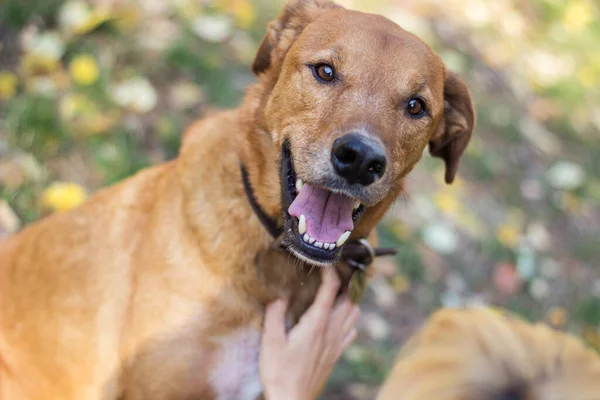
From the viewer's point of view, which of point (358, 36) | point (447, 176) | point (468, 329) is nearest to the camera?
point (468, 329)

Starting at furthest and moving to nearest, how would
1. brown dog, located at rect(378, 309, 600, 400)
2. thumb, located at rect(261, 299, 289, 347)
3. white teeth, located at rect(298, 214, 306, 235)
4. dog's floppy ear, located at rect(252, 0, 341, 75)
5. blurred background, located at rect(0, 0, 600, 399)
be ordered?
blurred background, located at rect(0, 0, 600, 399) → dog's floppy ear, located at rect(252, 0, 341, 75) → thumb, located at rect(261, 299, 289, 347) → white teeth, located at rect(298, 214, 306, 235) → brown dog, located at rect(378, 309, 600, 400)

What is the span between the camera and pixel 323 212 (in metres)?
2.48

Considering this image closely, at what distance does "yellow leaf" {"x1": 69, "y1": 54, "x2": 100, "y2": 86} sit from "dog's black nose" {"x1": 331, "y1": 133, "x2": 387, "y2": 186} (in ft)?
8.68

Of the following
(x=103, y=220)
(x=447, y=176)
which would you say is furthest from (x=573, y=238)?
(x=103, y=220)

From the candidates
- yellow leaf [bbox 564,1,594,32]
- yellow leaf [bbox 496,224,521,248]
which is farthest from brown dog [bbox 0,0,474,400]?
yellow leaf [bbox 564,1,594,32]

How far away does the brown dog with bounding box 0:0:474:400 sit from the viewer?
96.7 inches

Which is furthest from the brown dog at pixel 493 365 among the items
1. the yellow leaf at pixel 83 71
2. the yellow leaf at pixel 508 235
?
the yellow leaf at pixel 83 71

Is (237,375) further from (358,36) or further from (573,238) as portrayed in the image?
(573,238)

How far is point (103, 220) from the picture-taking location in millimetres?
2766

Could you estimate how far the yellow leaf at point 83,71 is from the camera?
4.29 meters

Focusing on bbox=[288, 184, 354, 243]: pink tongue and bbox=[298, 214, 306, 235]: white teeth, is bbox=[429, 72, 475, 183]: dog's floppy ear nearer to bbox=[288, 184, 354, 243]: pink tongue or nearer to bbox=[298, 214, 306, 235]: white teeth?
bbox=[288, 184, 354, 243]: pink tongue

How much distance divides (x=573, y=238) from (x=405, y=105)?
148 inches

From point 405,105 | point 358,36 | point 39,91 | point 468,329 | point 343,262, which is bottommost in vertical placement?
point 39,91

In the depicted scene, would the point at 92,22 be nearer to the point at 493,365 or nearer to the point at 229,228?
the point at 229,228
